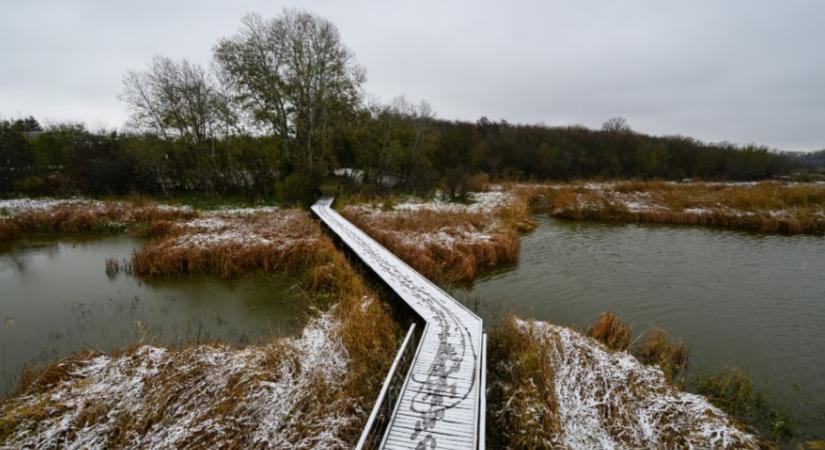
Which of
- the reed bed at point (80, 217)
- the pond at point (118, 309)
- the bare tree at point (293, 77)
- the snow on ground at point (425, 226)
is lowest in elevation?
the pond at point (118, 309)

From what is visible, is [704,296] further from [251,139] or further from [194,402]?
[251,139]

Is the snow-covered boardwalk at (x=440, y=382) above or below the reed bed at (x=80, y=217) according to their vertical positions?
below

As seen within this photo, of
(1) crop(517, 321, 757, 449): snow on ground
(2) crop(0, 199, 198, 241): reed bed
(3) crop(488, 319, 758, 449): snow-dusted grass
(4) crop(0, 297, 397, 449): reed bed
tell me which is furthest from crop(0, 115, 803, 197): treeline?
(1) crop(517, 321, 757, 449): snow on ground

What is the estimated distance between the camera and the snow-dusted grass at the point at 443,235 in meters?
10.8

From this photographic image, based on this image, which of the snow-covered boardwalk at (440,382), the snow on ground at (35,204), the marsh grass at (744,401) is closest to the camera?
the snow-covered boardwalk at (440,382)

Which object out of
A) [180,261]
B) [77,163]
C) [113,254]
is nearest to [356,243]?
[180,261]

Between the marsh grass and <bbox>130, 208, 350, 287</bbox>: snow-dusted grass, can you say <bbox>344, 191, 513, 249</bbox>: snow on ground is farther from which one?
the marsh grass

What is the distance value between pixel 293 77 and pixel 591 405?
22275mm

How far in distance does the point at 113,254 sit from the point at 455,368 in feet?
43.8

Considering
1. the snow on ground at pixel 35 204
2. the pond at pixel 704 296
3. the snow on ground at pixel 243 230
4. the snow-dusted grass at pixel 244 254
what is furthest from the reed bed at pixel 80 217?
the pond at pixel 704 296

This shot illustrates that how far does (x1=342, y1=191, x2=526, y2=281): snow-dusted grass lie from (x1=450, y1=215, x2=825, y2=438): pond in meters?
0.74

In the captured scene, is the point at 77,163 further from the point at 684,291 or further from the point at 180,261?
the point at 684,291

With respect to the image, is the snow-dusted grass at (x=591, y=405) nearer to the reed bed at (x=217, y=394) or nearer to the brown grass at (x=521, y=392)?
the brown grass at (x=521, y=392)

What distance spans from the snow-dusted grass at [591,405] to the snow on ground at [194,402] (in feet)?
7.31
